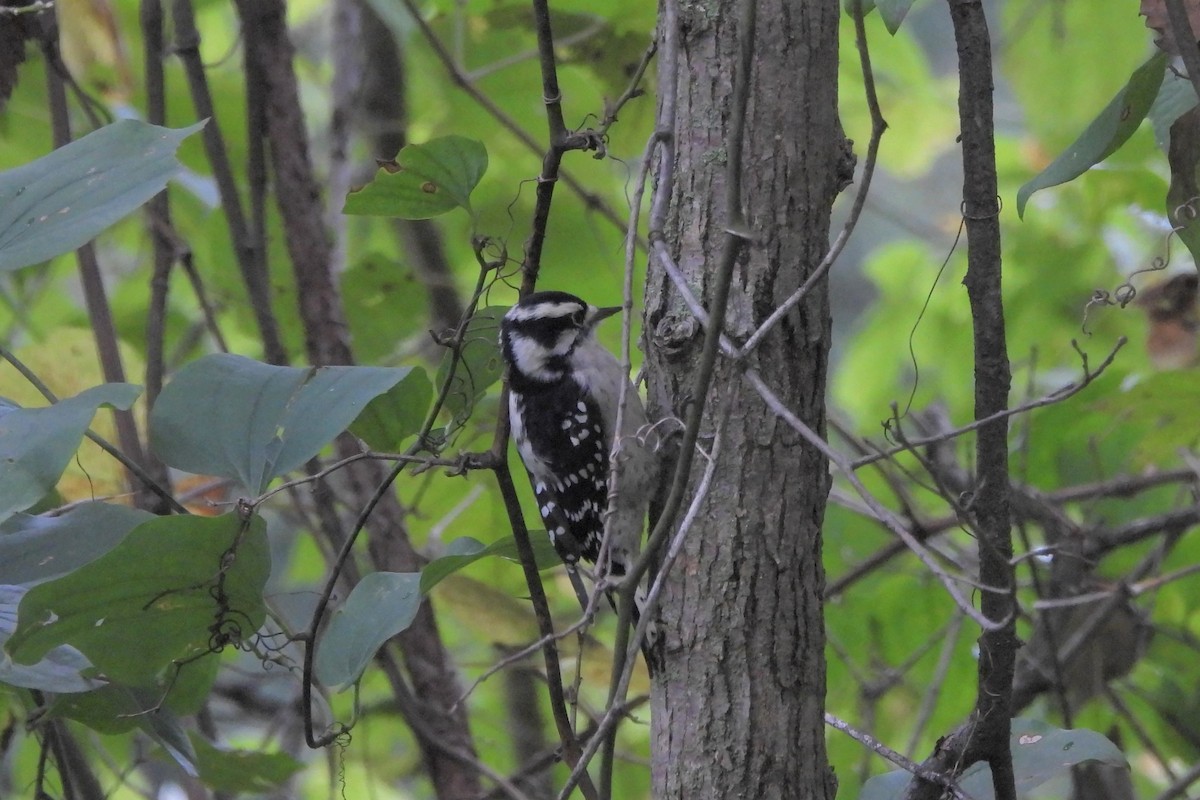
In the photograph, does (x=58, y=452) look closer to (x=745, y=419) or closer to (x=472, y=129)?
(x=745, y=419)

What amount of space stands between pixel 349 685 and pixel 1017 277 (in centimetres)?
322

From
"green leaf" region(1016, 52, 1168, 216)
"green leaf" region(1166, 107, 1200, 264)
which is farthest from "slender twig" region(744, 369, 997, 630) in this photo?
"green leaf" region(1166, 107, 1200, 264)

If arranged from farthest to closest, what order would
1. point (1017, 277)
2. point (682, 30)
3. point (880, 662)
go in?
point (1017, 277) → point (880, 662) → point (682, 30)

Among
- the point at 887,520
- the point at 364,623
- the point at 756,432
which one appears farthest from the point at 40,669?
the point at 887,520

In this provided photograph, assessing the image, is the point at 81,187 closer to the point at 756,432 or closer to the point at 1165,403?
the point at 756,432

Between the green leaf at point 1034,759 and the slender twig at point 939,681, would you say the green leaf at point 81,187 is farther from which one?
the slender twig at point 939,681

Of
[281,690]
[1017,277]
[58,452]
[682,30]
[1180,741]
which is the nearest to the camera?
[58,452]

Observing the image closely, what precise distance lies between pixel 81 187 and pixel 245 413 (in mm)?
338

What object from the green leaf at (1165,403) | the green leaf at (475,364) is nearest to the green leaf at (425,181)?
the green leaf at (475,364)

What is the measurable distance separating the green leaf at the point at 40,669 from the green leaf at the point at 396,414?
1.72 feet

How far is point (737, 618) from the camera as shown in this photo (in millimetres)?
1495

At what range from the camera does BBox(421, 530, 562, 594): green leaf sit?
1.51m

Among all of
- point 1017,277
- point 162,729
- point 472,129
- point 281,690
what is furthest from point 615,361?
point 281,690

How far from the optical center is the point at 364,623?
1530mm
